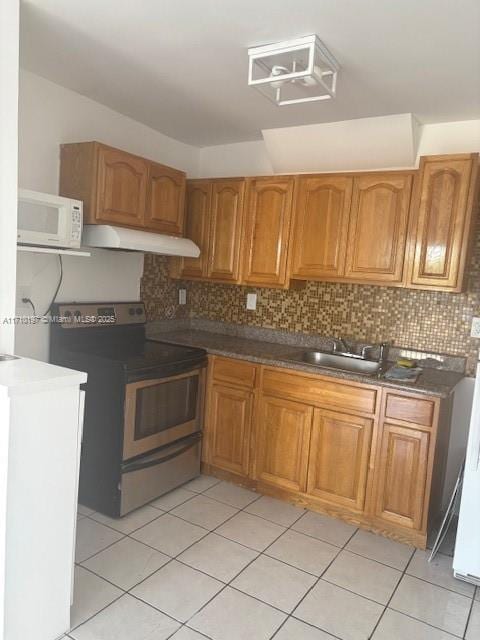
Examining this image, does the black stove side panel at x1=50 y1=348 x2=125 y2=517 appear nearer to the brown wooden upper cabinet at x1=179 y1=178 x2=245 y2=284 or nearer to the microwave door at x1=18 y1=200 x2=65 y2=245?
the microwave door at x1=18 y1=200 x2=65 y2=245

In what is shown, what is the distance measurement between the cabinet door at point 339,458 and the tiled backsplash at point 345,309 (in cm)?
71

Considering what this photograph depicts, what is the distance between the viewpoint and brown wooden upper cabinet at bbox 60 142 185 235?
2.73 m

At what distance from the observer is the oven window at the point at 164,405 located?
2715 millimetres

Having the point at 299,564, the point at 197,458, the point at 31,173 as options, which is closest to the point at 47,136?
the point at 31,173

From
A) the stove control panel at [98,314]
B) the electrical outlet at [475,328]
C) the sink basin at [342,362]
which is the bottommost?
the sink basin at [342,362]

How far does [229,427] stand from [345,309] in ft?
3.69

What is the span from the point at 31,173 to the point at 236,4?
5.00ft

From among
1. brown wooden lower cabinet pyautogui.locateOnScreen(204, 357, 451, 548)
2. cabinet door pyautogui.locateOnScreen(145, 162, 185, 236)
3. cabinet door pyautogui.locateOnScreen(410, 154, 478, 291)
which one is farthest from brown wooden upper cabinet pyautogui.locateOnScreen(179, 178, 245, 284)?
cabinet door pyautogui.locateOnScreen(410, 154, 478, 291)

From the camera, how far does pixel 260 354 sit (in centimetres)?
308

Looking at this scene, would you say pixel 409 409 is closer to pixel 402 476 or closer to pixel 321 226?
pixel 402 476

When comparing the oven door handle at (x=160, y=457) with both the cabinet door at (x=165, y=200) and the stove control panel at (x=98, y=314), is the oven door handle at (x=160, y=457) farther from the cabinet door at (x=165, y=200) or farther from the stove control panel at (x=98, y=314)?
the cabinet door at (x=165, y=200)

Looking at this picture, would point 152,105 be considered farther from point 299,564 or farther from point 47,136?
point 299,564

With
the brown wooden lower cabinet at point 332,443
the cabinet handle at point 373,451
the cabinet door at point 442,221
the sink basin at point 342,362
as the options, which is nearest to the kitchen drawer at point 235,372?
the brown wooden lower cabinet at point 332,443

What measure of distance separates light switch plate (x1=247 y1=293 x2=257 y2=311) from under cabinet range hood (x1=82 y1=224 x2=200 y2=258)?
0.83 meters
